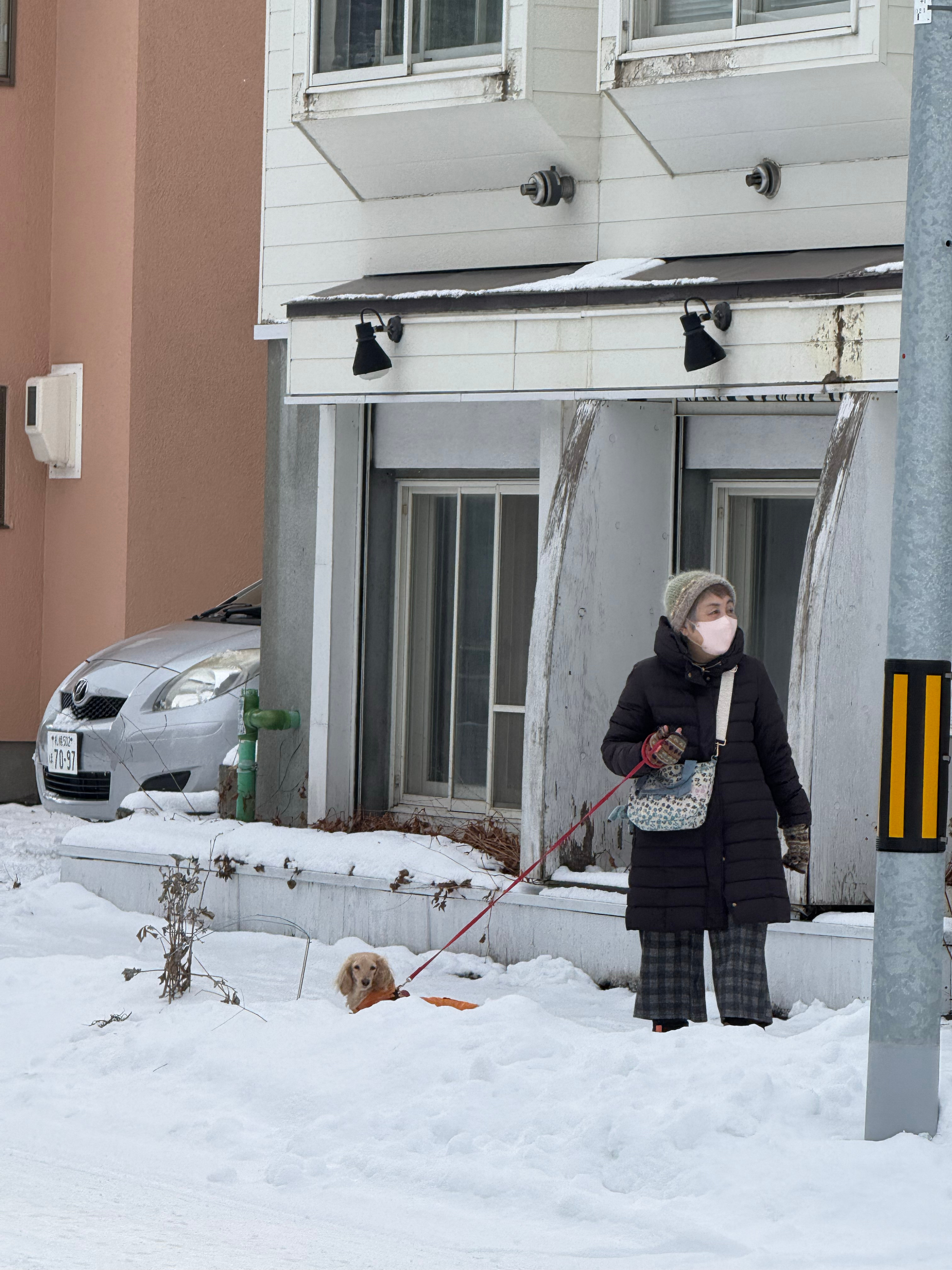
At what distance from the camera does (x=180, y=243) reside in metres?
15.0

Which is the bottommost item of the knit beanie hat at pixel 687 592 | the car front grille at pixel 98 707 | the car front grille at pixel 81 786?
the car front grille at pixel 81 786

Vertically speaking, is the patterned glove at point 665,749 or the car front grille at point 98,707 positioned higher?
the patterned glove at point 665,749

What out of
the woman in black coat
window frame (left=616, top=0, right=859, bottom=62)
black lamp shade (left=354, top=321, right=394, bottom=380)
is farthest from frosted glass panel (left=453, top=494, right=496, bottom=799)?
the woman in black coat

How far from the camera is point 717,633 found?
21.6ft

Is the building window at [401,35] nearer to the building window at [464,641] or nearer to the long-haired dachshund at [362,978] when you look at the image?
the building window at [464,641]

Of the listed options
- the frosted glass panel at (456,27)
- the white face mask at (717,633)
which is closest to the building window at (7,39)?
the frosted glass panel at (456,27)

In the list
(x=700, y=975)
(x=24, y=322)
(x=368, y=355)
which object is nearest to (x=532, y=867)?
(x=700, y=975)

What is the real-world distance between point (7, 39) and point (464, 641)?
748 centimetres

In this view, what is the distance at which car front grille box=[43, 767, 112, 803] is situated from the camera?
11.8 metres

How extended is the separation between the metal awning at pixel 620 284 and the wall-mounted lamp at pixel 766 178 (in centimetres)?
29

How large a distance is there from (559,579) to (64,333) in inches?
297

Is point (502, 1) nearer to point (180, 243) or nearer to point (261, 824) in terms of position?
point (261, 824)

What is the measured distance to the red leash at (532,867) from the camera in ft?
21.6

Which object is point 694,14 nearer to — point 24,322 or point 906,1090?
point 906,1090
